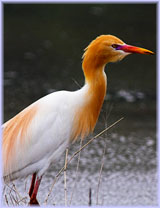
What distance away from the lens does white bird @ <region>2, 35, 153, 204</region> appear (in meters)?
3.51

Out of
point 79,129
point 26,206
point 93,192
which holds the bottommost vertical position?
point 93,192

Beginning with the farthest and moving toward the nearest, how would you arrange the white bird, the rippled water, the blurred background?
the blurred background
the rippled water
the white bird

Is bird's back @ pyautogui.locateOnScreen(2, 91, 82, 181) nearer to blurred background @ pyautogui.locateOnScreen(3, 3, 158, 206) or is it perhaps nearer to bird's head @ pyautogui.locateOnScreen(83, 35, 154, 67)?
blurred background @ pyautogui.locateOnScreen(3, 3, 158, 206)

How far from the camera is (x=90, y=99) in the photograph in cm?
357

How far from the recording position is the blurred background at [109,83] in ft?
14.8

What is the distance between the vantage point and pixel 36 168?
11.6ft

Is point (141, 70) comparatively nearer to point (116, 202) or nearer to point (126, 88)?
point (126, 88)

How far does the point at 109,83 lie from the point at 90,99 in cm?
337

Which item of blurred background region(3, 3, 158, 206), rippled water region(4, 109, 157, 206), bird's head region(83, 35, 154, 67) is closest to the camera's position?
bird's head region(83, 35, 154, 67)

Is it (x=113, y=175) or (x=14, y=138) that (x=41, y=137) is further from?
(x=113, y=175)

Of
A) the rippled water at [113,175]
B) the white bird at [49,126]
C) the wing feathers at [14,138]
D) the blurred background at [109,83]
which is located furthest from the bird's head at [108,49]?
the rippled water at [113,175]

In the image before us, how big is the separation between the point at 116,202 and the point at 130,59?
13.2 ft

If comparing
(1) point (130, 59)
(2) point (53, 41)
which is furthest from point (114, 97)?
(2) point (53, 41)

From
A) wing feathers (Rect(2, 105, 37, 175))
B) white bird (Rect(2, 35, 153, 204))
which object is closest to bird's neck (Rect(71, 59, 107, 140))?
white bird (Rect(2, 35, 153, 204))
